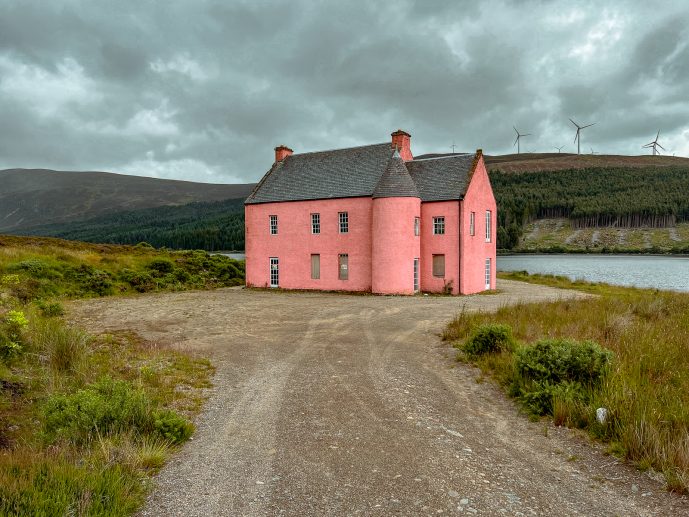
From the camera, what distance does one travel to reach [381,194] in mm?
29953

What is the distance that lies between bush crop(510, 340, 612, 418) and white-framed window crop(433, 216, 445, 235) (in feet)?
71.9

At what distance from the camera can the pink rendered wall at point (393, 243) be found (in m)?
29.6

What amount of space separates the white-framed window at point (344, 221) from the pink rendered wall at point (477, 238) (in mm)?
7853

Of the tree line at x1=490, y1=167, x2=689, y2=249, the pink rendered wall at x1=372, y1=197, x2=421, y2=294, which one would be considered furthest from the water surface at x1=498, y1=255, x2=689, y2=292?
the tree line at x1=490, y1=167, x2=689, y2=249

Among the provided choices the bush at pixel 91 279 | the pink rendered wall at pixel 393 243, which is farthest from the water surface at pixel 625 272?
the bush at pixel 91 279

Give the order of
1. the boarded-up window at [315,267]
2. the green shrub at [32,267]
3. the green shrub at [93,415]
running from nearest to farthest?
1. the green shrub at [93,415]
2. the green shrub at [32,267]
3. the boarded-up window at [315,267]

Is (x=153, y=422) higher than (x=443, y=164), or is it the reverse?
(x=443, y=164)

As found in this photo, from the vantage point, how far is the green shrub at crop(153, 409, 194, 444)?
668 centimetres

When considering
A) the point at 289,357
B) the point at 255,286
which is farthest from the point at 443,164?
the point at 289,357

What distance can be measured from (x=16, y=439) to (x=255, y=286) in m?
29.1

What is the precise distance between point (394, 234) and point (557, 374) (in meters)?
21.4

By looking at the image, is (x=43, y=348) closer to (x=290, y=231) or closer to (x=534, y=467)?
(x=534, y=467)

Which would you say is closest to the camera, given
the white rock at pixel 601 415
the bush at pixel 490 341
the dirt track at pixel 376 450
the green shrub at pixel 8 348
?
the dirt track at pixel 376 450

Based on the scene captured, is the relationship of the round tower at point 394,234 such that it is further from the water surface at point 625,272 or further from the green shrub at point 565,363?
the water surface at point 625,272
